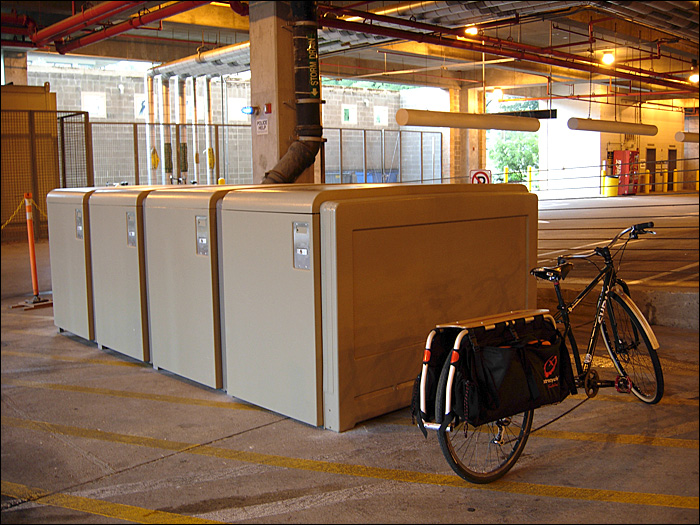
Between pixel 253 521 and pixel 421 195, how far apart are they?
2244 mm

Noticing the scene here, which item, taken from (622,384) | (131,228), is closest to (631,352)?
(622,384)

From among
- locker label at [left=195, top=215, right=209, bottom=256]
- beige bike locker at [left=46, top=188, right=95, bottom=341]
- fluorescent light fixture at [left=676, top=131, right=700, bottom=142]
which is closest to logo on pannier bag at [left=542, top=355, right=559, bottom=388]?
locker label at [left=195, top=215, right=209, bottom=256]

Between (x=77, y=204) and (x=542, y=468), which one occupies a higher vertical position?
(x=77, y=204)

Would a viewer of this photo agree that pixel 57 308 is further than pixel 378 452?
Yes

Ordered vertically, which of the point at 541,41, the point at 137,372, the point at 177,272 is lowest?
the point at 137,372

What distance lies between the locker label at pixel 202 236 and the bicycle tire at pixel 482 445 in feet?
7.02

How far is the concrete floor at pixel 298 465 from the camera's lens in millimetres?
3178

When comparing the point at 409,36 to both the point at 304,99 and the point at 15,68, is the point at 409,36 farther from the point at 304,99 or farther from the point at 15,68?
the point at 15,68

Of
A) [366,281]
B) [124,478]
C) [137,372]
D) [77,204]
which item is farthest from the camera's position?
[77,204]

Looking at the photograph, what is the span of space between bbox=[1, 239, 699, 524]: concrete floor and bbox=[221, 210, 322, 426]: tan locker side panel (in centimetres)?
19

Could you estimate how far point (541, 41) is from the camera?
64.2 feet

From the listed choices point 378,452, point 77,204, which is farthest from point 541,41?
point 378,452

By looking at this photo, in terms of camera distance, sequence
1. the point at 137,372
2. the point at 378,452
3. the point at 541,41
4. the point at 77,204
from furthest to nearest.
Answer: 1. the point at 541,41
2. the point at 77,204
3. the point at 137,372
4. the point at 378,452

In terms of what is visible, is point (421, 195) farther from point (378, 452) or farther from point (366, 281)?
point (378, 452)
